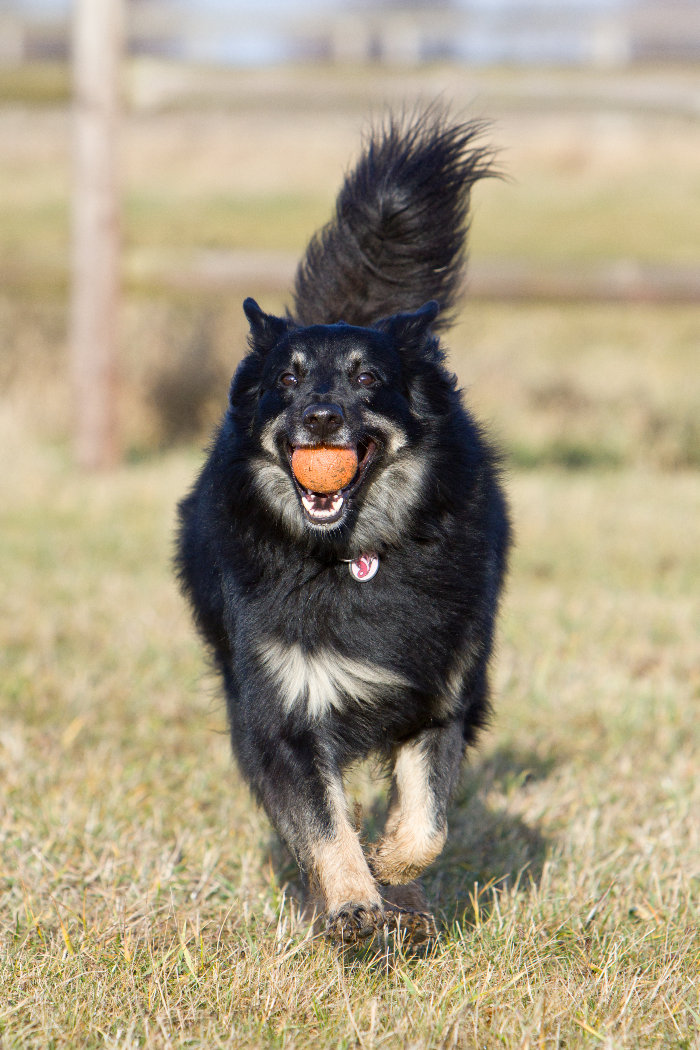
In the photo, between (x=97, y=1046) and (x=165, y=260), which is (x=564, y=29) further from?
(x=97, y=1046)

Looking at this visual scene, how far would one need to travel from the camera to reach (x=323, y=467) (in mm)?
2754

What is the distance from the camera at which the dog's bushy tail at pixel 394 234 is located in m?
3.79

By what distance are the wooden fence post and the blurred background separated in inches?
4.3

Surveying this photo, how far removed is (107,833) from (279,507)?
3.87ft

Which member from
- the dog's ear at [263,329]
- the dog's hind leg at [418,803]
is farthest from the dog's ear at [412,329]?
the dog's hind leg at [418,803]

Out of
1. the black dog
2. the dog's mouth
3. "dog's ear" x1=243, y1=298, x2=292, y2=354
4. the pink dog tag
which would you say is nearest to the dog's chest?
the black dog

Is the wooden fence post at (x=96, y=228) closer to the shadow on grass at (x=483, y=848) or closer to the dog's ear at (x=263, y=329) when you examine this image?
the shadow on grass at (x=483, y=848)

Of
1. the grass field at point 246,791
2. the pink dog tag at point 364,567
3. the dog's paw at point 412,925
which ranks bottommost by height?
the grass field at point 246,791

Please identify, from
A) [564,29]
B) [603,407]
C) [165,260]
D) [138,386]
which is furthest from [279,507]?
[564,29]

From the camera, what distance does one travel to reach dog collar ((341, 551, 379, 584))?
9.30ft

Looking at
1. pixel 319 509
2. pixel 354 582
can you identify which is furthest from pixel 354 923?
pixel 319 509

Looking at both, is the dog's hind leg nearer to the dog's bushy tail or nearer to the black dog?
the black dog

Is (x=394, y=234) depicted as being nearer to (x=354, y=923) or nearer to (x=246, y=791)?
(x=246, y=791)

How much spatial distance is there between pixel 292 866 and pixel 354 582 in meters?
1.00
